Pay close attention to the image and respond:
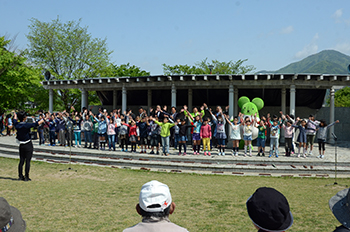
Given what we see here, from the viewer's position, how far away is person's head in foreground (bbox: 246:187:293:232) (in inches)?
80.9

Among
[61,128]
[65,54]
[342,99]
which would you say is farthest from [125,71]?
[342,99]

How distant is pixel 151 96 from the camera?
2295 cm

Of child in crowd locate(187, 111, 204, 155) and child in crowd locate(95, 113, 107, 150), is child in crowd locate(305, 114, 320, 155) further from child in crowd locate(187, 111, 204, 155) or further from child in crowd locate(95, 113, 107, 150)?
child in crowd locate(95, 113, 107, 150)

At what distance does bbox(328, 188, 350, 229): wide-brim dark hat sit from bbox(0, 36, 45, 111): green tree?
29.8m

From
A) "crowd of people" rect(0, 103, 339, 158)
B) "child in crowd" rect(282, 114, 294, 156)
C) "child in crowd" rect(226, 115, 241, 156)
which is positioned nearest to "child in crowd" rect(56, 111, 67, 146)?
"crowd of people" rect(0, 103, 339, 158)

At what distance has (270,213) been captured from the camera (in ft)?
6.75

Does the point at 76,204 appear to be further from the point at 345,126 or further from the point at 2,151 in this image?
the point at 345,126

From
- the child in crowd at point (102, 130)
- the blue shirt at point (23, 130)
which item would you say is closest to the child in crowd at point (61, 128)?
the child in crowd at point (102, 130)

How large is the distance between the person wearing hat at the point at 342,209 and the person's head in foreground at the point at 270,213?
1.01 feet

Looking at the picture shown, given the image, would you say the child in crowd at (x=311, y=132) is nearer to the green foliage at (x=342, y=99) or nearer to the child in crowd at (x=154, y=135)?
the child in crowd at (x=154, y=135)

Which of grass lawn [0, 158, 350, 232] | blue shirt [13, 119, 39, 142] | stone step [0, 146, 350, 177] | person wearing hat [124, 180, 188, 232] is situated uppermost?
blue shirt [13, 119, 39, 142]

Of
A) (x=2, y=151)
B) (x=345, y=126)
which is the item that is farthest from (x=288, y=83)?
(x=2, y=151)

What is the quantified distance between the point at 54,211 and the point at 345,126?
65.5ft

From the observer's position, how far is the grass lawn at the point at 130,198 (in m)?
5.48
